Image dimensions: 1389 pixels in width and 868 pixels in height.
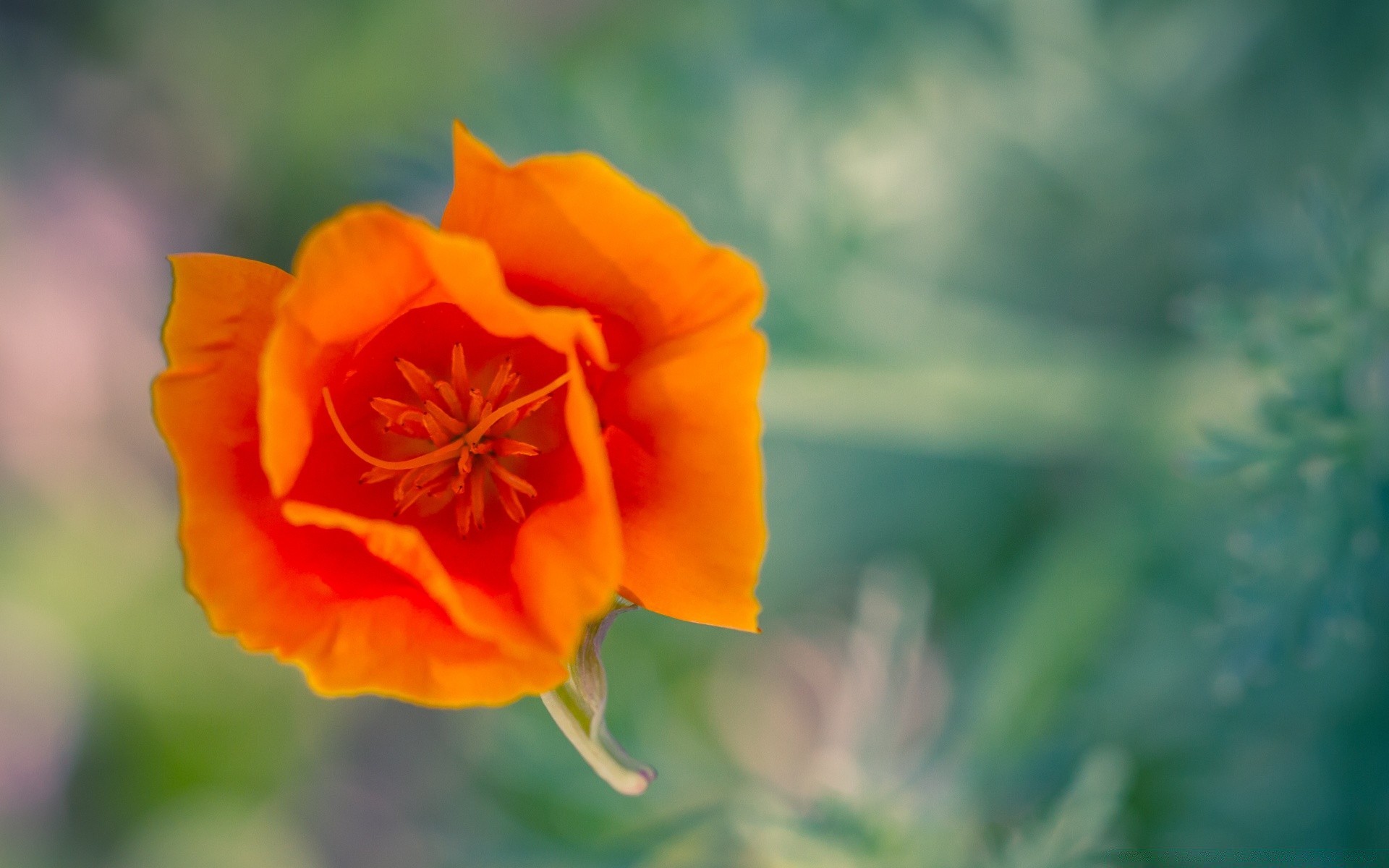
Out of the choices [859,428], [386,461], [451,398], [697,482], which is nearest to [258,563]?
[386,461]

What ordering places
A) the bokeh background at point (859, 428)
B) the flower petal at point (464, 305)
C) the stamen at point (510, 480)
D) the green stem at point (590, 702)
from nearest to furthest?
the flower petal at point (464, 305), the green stem at point (590, 702), the stamen at point (510, 480), the bokeh background at point (859, 428)

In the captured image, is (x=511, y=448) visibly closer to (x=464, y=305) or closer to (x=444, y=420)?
(x=444, y=420)

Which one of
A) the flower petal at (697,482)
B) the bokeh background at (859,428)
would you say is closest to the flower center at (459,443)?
the flower petal at (697,482)

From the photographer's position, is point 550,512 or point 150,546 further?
point 150,546

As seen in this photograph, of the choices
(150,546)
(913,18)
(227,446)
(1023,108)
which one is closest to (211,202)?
(150,546)

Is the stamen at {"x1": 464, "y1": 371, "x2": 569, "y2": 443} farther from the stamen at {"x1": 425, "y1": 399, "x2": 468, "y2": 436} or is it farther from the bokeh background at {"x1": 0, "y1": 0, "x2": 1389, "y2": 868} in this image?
the bokeh background at {"x1": 0, "y1": 0, "x2": 1389, "y2": 868}

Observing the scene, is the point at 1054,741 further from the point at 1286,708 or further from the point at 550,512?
the point at 550,512

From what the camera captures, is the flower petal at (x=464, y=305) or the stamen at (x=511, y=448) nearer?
the flower petal at (x=464, y=305)

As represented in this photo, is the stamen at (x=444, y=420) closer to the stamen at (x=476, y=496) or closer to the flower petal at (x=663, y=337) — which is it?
the stamen at (x=476, y=496)
